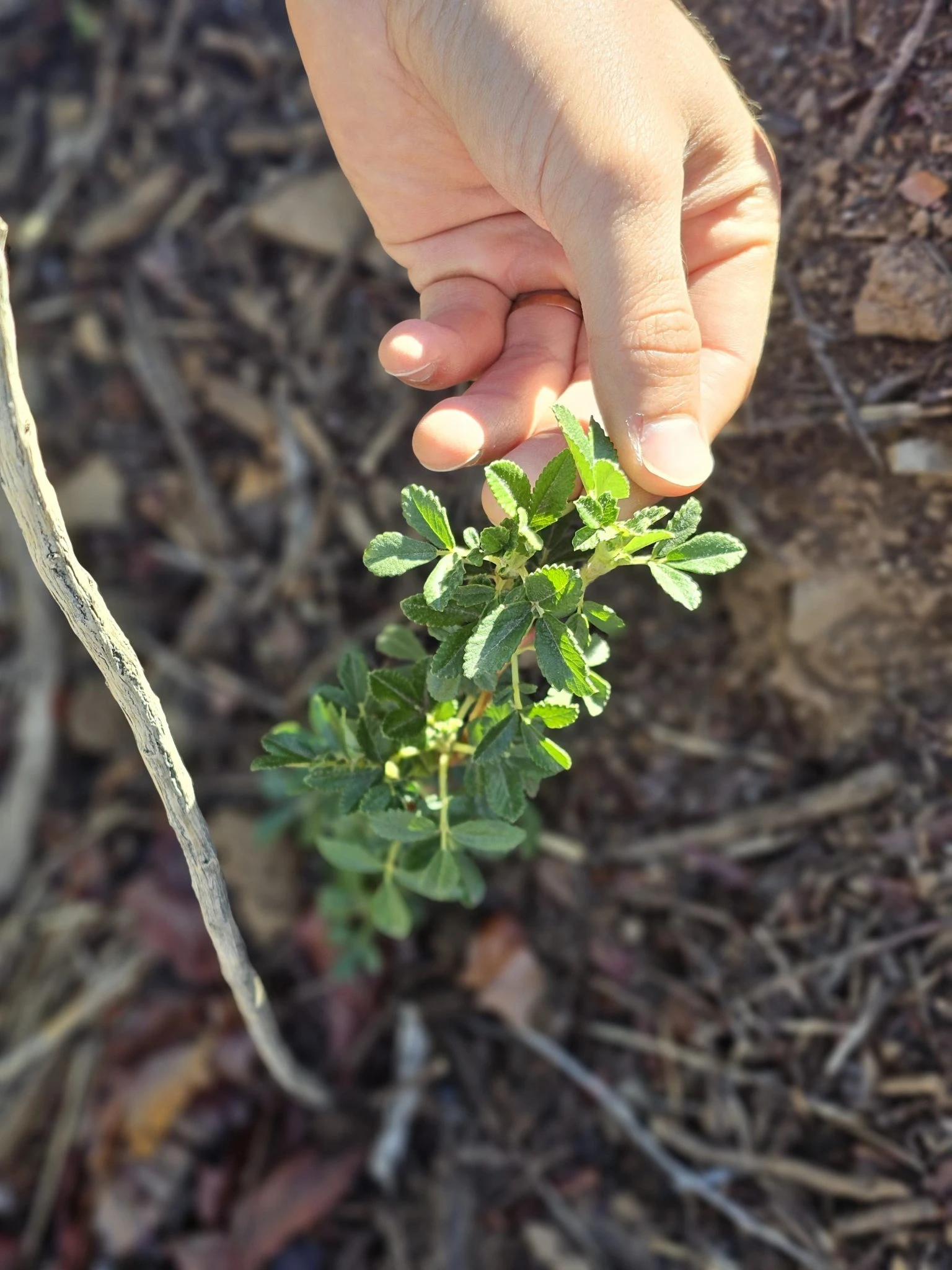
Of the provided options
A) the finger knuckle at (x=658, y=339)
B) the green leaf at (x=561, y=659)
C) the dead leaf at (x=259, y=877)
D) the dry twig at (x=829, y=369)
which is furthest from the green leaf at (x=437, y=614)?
the dead leaf at (x=259, y=877)

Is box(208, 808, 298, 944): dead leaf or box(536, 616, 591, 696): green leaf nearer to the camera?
box(536, 616, 591, 696): green leaf

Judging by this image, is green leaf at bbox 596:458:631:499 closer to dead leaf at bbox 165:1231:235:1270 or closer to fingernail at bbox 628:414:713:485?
fingernail at bbox 628:414:713:485

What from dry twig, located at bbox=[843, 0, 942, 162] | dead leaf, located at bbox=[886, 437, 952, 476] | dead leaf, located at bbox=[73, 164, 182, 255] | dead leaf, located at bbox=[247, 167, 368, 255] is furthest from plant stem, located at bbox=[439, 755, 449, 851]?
dead leaf, located at bbox=[73, 164, 182, 255]

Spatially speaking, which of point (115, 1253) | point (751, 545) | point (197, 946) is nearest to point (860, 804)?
point (751, 545)

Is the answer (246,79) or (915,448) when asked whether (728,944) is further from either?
(246,79)

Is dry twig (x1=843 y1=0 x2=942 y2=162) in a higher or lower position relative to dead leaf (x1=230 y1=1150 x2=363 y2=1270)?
higher

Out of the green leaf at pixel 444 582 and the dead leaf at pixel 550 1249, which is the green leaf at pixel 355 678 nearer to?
the green leaf at pixel 444 582

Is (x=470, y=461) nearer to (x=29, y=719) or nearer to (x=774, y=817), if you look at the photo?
(x=774, y=817)
